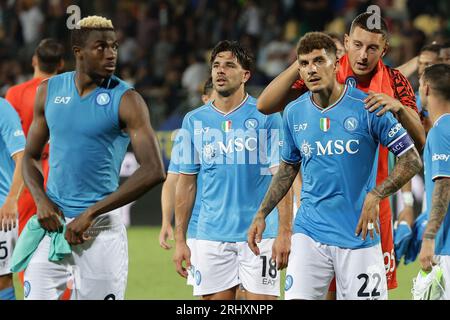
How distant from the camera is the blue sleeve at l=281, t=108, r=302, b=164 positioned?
6.92m

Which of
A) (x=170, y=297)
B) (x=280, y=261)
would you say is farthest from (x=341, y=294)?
(x=170, y=297)

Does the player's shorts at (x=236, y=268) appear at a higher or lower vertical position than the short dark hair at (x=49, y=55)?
lower

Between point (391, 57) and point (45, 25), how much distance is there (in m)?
6.89

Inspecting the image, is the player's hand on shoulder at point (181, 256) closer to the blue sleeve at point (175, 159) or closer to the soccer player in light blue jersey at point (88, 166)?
the blue sleeve at point (175, 159)

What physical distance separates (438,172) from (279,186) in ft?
3.44

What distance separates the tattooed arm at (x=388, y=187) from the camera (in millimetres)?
6430

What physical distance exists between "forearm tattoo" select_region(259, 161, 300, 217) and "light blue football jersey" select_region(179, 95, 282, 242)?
82 centimetres

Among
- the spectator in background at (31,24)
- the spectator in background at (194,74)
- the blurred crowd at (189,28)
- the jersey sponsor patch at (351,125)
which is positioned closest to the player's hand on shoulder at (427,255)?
the jersey sponsor patch at (351,125)

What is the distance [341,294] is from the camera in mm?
6715

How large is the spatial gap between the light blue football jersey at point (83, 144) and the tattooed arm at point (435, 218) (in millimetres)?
2014

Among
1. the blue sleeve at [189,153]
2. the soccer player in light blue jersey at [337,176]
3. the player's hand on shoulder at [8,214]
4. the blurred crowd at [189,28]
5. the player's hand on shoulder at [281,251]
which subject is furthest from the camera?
the blurred crowd at [189,28]

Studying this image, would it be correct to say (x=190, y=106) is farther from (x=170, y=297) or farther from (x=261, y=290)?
(x=261, y=290)

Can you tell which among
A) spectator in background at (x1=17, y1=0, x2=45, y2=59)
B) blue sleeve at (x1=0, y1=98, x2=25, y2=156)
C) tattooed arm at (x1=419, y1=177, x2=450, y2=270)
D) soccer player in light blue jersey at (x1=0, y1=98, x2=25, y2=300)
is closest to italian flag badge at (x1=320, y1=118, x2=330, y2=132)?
tattooed arm at (x1=419, y1=177, x2=450, y2=270)

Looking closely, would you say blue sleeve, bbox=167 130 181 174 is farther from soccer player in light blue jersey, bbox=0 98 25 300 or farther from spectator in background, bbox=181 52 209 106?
spectator in background, bbox=181 52 209 106
